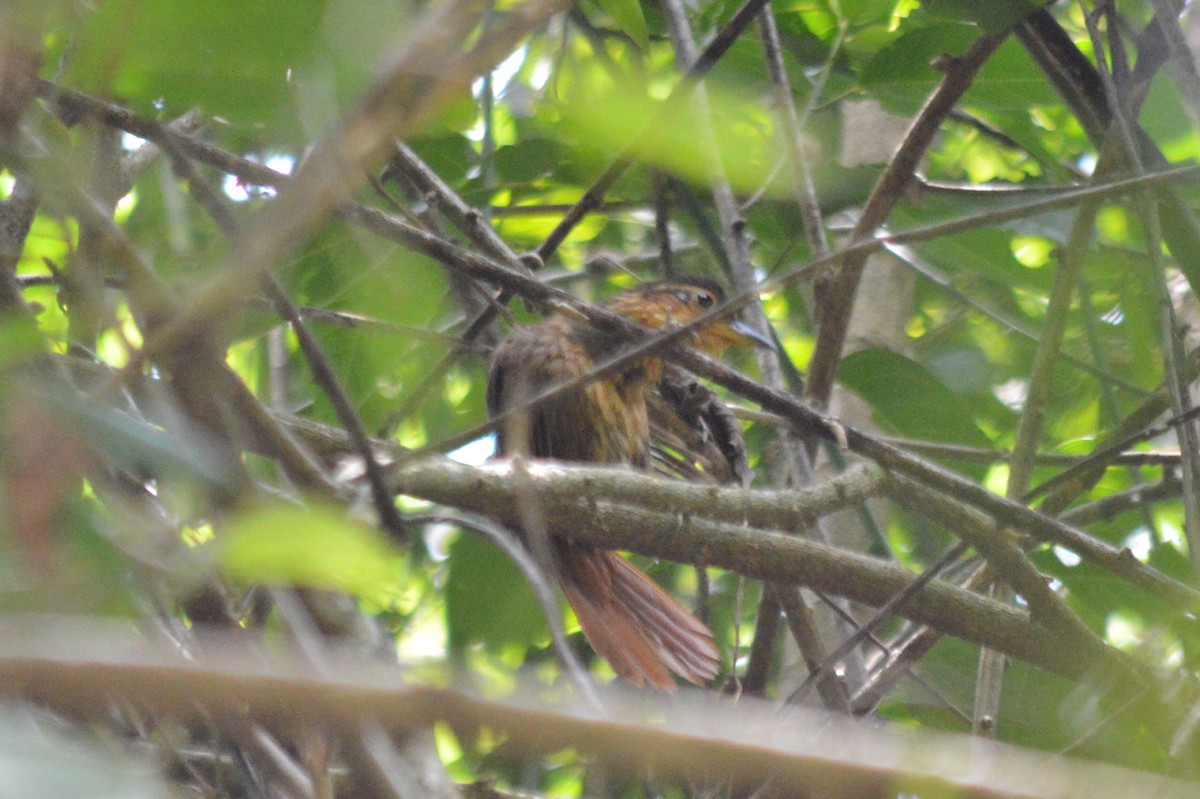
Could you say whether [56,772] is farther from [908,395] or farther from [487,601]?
[908,395]

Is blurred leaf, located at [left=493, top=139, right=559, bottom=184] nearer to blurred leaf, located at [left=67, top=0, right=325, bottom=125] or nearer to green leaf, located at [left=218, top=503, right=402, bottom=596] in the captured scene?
blurred leaf, located at [left=67, top=0, right=325, bottom=125]

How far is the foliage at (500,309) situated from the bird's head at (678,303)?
0.60 feet

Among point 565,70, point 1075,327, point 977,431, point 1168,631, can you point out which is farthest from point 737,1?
point 1075,327

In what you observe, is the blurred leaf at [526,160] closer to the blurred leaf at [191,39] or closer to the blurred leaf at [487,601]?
the blurred leaf at [487,601]

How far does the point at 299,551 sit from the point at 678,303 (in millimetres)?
2937

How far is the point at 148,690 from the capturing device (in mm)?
578

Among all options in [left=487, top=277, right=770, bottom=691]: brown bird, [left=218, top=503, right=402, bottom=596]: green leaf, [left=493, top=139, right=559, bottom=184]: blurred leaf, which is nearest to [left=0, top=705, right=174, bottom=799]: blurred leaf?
[left=218, top=503, right=402, bottom=596]: green leaf

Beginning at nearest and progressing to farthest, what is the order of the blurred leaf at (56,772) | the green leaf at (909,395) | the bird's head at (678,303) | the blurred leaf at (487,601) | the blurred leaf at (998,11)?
the blurred leaf at (56,772), the blurred leaf at (998,11), the blurred leaf at (487,601), the green leaf at (909,395), the bird's head at (678,303)

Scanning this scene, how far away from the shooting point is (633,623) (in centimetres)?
271

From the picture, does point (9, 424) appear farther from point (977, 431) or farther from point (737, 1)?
point (977, 431)

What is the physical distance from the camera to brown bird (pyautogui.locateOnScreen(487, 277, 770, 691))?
2.63m

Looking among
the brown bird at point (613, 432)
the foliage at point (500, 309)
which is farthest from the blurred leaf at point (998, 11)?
the brown bird at point (613, 432)

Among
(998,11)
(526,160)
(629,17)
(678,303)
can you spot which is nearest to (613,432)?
(678,303)

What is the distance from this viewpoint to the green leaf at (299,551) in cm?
66
